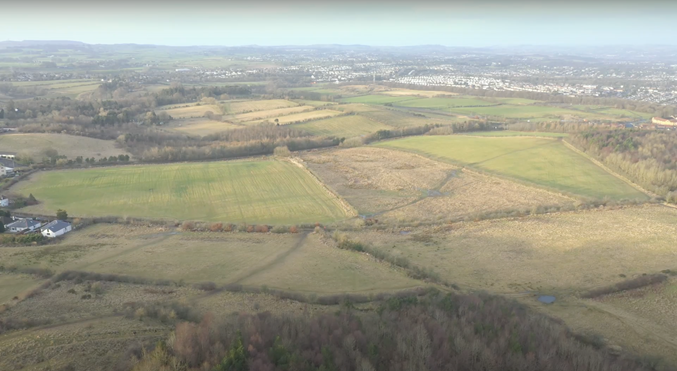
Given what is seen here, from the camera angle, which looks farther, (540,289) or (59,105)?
(59,105)

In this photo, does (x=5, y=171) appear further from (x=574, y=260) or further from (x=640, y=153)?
(x=640, y=153)

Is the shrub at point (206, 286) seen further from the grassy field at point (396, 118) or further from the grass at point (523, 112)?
the grass at point (523, 112)

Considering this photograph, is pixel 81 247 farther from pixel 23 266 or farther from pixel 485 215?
pixel 485 215

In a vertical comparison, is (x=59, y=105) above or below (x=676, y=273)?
above

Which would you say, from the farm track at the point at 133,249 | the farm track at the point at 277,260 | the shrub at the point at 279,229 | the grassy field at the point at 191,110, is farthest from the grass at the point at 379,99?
the farm track at the point at 133,249

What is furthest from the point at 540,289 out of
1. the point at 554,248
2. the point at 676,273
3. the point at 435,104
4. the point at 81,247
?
the point at 435,104

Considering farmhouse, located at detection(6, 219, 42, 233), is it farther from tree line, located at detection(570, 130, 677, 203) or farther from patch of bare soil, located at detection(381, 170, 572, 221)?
tree line, located at detection(570, 130, 677, 203)

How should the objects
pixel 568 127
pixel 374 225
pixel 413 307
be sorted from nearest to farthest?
1. pixel 413 307
2. pixel 374 225
3. pixel 568 127
